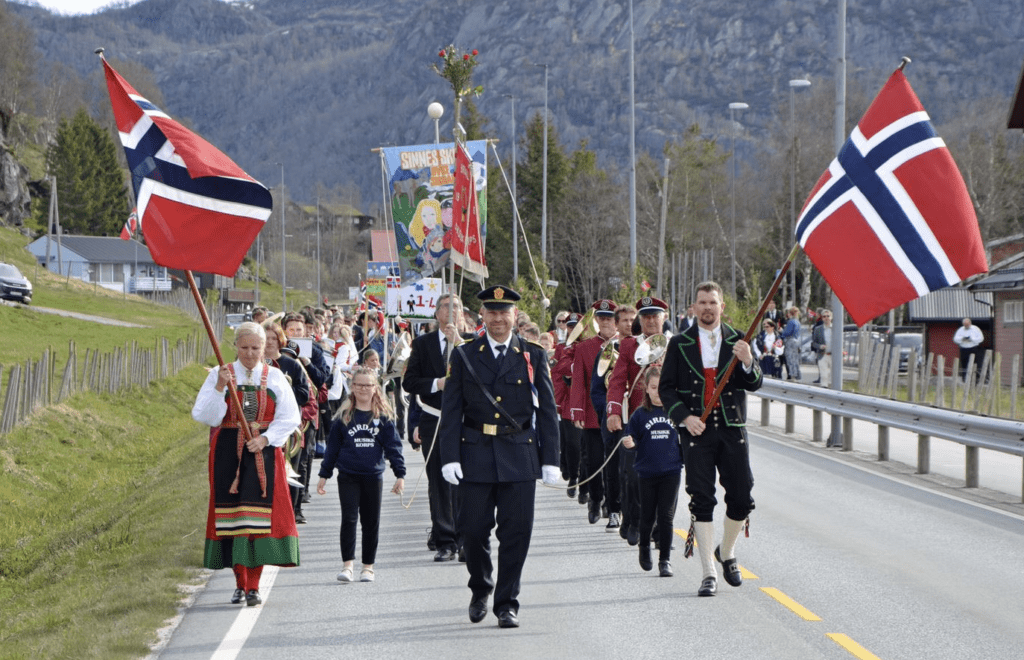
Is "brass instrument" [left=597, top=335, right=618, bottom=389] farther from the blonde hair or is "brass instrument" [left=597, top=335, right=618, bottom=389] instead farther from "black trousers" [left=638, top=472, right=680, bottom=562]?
the blonde hair

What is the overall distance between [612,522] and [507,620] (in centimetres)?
440

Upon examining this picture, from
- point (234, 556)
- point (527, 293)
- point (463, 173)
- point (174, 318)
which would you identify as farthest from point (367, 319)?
point (174, 318)

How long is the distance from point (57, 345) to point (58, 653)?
35201 mm

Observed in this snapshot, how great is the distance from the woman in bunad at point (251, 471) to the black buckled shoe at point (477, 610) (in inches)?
52.3

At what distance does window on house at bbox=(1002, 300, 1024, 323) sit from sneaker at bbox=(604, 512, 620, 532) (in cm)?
2837

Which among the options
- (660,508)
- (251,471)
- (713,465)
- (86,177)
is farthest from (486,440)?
(86,177)

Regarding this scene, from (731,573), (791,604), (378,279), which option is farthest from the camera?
(378,279)

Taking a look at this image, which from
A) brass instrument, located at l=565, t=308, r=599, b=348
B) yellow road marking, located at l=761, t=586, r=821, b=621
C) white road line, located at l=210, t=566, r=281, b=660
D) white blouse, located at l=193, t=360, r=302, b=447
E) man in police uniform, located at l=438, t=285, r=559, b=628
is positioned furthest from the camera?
brass instrument, located at l=565, t=308, r=599, b=348

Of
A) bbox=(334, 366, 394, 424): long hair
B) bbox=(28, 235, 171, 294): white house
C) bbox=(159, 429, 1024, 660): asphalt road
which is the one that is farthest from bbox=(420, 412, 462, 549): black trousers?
bbox=(28, 235, 171, 294): white house

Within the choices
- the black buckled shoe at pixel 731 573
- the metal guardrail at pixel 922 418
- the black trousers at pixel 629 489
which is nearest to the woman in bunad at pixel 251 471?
the black buckled shoe at pixel 731 573

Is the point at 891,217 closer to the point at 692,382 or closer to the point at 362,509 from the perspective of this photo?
the point at 692,382

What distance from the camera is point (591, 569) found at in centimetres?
1020

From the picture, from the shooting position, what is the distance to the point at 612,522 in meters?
12.4

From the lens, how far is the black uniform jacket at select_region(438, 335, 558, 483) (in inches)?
326
